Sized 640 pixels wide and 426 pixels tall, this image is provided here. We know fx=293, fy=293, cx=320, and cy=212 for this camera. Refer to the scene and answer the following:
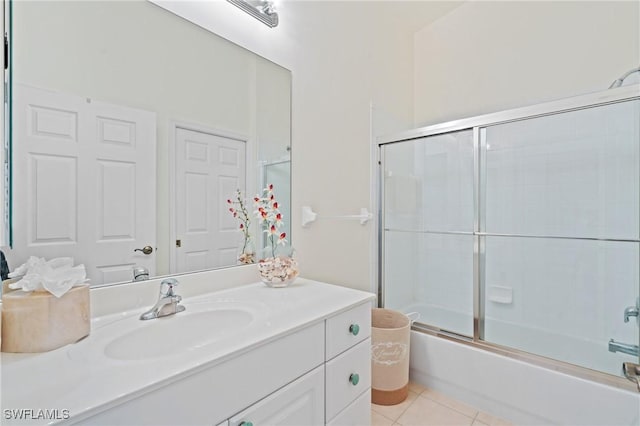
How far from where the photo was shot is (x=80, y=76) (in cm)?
88

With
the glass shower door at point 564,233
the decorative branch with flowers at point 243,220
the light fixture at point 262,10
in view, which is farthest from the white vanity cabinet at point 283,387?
the light fixture at point 262,10

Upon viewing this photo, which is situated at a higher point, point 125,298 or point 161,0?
point 161,0

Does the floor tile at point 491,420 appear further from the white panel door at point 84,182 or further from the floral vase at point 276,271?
the white panel door at point 84,182

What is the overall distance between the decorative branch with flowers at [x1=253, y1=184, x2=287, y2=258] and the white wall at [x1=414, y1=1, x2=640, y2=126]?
174 centimetres

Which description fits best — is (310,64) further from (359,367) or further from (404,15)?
(359,367)

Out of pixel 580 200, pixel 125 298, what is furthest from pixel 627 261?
pixel 125 298

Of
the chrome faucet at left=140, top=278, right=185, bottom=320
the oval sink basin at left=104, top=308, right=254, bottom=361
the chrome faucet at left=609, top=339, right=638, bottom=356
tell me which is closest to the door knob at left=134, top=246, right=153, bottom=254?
the chrome faucet at left=140, top=278, right=185, bottom=320

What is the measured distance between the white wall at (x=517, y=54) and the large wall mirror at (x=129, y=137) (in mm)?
1673

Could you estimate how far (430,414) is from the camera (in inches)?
60.6

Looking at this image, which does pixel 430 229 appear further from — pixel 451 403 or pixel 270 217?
pixel 270 217

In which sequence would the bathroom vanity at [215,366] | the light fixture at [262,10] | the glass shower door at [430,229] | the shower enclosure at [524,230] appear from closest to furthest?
the bathroom vanity at [215,366], the light fixture at [262,10], the shower enclosure at [524,230], the glass shower door at [430,229]

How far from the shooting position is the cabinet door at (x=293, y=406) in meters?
0.75


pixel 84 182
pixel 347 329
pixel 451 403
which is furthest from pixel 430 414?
pixel 84 182

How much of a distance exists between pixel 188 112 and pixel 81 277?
69cm
